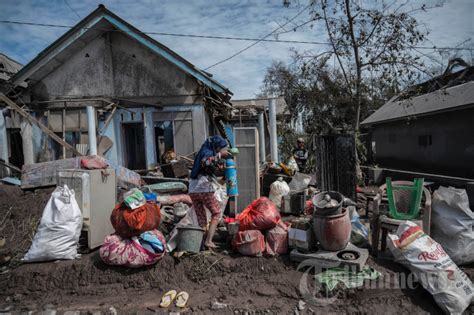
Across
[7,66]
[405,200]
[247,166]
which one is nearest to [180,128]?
[247,166]

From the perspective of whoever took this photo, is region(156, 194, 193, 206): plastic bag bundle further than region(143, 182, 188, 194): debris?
No

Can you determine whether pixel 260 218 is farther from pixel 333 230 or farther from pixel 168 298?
pixel 168 298

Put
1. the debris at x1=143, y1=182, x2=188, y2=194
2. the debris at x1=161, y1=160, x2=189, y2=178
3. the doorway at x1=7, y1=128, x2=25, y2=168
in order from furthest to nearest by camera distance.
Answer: the doorway at x1=7, y1=128, x2=25, y2=168 < the debris at x1=161, y1=160, x2=189, y2=178 < the debris at x1=143, y1=182, x2=188, y2=194

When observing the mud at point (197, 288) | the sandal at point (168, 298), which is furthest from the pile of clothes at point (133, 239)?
the sandal at point (168, 298)

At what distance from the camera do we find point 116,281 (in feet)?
11.7

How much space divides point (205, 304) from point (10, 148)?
9.64m

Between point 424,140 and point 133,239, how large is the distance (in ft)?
37.6

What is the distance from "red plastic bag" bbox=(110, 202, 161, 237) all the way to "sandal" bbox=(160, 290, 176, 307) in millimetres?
895

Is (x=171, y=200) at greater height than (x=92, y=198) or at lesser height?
lesser

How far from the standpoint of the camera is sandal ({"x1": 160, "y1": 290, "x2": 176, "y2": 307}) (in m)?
3.13

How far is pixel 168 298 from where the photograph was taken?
3.21 m

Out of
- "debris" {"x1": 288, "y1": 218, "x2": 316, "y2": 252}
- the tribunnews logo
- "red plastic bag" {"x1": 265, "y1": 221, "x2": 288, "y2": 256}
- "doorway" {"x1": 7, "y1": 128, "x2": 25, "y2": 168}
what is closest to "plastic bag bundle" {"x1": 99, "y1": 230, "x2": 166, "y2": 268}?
"red plastic bag" {"x1": 265, "y1": 221, "x2": 288, "y2": 256}

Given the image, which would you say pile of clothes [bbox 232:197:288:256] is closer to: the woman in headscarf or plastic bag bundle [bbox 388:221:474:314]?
the woman in headscarf

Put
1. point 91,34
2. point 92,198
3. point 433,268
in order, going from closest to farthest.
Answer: point 433,268, point 92,198, point 91,34
